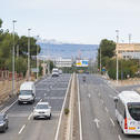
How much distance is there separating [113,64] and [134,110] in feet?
287

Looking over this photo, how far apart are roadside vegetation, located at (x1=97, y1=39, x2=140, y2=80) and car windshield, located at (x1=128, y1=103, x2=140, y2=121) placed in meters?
59.9

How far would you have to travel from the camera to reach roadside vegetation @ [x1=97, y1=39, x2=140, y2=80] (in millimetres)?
97006

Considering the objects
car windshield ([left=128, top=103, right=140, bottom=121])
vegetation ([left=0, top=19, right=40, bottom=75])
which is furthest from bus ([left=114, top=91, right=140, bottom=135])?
vegetation ([left=0, top=19, right=40, bottom=75])

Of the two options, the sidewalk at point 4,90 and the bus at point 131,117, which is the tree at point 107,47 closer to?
the sidewalk at point 4,90

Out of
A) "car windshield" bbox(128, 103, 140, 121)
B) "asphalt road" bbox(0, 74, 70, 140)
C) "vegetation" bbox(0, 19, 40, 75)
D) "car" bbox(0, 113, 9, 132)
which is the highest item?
"vegetation" bbox(0, 19, 40, 75)

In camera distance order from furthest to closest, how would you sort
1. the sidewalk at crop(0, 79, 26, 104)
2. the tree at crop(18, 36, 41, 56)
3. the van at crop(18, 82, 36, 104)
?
1. the tree at crop(18, 36, 41, 56)
2. the sidewalk at crop(0, 79, 26, 104)
3. the van at crop(18, 82, 36, 104)

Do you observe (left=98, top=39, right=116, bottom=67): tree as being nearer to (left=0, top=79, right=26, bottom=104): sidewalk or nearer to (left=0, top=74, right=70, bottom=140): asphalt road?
(left=0, top=79, right=26, bottom=104): sidewalk

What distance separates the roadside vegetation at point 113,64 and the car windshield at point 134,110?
5989cm

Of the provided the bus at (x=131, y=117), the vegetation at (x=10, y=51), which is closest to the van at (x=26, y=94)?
the vegetation at (x=10, y=51)

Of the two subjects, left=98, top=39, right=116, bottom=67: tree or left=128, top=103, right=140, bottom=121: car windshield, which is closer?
left=128, top=103, right=140, bottom=121: car windshield

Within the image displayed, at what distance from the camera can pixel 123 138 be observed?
26.7 metres

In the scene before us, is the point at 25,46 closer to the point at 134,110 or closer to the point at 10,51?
the point at 10,51

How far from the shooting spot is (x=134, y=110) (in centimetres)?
2688

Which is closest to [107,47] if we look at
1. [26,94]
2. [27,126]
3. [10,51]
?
[10,51]
